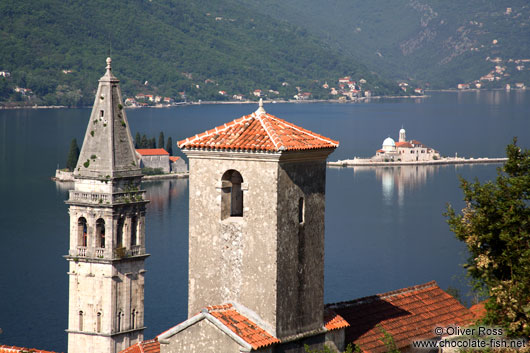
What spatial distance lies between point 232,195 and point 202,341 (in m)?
2.14

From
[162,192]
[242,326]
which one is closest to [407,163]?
[162,192]

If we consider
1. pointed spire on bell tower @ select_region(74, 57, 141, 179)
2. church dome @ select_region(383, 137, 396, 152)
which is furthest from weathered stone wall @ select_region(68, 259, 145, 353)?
church dome @ select_region(383, 137, 396, 152)

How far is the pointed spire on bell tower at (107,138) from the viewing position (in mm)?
28266

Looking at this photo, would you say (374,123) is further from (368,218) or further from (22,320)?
(22,320)

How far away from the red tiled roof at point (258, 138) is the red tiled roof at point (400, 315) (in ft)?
8.85

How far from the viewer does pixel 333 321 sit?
13.9 metres

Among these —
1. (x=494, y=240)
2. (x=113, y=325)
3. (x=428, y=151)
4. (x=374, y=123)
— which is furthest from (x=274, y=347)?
(x=374, y=123)

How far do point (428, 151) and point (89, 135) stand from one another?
4244 inches

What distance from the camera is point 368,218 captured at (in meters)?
86.1

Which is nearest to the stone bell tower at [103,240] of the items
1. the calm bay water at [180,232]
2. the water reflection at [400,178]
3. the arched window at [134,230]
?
the arched window at [134,230]

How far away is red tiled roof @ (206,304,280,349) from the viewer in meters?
12.6

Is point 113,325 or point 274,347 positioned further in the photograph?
point 113,325

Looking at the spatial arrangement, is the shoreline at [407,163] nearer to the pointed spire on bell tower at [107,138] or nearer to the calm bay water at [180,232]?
the calm bay water at [180,232]

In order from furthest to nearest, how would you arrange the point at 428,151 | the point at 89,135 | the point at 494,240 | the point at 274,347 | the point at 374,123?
1. the point at 374,123
2. the point at 428,151
3. the point at 89,135
4. the point at 494,240
5. the point at 274,347
